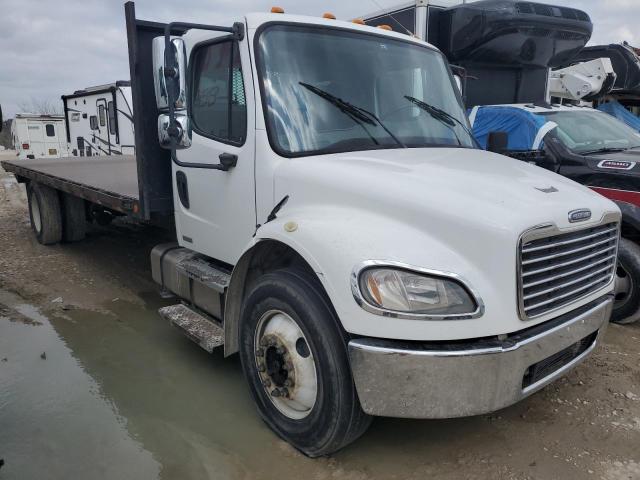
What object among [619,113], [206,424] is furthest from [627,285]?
[619,113]

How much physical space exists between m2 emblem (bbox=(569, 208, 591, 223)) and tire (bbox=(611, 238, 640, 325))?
2.27 m

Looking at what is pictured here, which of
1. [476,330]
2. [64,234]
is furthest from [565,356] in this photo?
[64,234]

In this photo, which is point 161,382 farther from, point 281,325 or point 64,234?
point 64,234

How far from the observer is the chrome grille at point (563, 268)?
2.54 metres

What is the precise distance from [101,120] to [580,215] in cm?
1422

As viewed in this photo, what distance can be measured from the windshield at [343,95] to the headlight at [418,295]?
1.11 metres

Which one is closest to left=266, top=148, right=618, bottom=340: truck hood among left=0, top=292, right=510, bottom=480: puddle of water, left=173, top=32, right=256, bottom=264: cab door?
left=173, top=32, right=256, bottom=264: cab door

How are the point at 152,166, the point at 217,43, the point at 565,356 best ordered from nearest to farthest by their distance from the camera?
the point at 565,356
the point at 217,43
the point at 152,166

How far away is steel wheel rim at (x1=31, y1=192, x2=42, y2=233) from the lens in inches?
316

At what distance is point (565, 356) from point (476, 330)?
0.88 m

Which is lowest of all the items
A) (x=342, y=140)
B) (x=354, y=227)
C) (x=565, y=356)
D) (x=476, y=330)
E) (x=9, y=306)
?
(x=9, y=306)

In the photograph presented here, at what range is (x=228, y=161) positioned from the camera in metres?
3.48

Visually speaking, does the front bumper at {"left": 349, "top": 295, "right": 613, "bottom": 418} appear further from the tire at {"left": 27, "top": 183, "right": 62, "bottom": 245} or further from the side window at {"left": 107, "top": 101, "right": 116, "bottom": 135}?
the side window at {"left": 107, "top": 101, "right": 116, "bottom": 135}

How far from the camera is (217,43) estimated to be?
3621 millimetres
